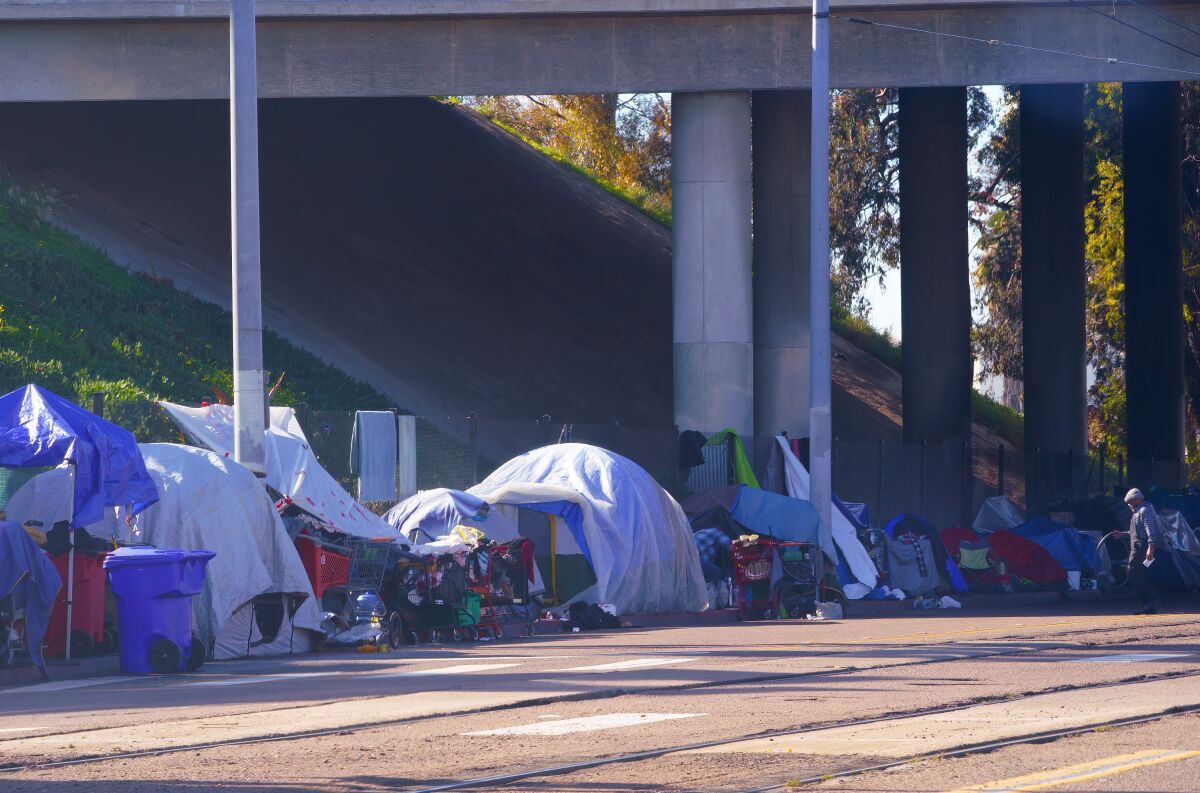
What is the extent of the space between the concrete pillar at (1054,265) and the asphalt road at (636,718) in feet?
101

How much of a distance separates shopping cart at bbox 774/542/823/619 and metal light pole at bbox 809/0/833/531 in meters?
1.30

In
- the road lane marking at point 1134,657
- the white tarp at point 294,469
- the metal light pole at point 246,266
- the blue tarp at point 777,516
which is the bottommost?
the road lane marking at point 1134,657

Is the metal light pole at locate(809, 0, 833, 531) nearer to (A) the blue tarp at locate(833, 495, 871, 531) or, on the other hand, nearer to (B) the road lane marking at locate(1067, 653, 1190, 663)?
(A) the blue tarp at locate(833, 495, 871, 531)

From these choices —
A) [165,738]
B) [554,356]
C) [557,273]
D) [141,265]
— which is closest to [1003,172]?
[557,273]

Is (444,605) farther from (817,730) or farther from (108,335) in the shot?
(108,335)

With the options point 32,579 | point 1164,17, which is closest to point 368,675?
point 32,579

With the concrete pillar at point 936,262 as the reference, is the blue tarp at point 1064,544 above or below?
below

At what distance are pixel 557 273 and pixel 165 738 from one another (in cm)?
3899

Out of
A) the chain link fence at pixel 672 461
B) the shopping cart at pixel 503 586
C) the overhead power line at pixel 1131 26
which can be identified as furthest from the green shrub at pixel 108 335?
the overhead power line at pixel 1131 26

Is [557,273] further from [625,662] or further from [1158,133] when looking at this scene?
[625,662]

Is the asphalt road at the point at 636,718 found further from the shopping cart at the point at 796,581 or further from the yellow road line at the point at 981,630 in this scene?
the shopping cart at the point at 796,581

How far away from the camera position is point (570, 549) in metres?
21.8

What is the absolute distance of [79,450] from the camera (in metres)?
15.3

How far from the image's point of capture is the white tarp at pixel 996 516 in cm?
3262
